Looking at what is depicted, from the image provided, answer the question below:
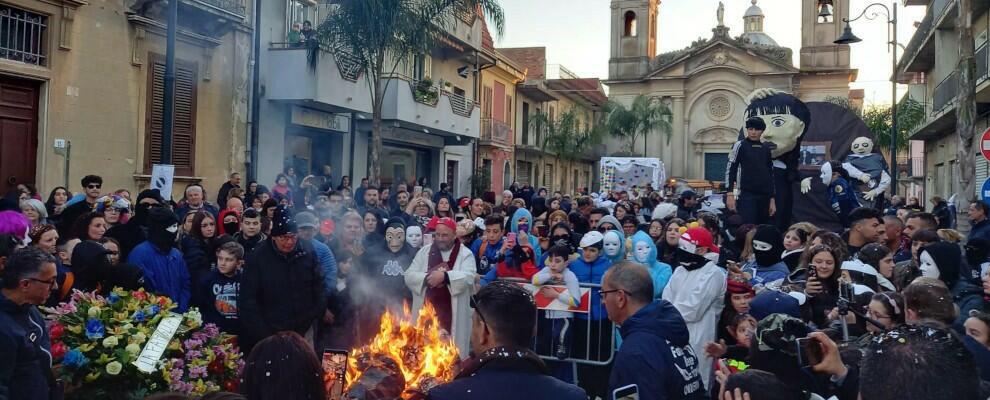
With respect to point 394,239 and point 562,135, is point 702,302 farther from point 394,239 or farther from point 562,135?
point 562,135

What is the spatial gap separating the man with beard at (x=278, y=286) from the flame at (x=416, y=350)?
57 cm

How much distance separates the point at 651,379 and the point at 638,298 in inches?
16.5

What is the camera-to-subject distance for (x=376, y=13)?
59.1 ft

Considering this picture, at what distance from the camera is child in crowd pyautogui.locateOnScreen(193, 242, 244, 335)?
6426 millimetres

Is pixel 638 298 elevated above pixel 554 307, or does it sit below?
above

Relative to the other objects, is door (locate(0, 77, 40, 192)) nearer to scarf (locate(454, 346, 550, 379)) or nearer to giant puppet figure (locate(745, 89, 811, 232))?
giant puppet figure (locate(745, 89, 811, 232))

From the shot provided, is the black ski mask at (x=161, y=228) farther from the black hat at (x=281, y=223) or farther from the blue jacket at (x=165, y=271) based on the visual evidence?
the black hat at (x=281, y=223)

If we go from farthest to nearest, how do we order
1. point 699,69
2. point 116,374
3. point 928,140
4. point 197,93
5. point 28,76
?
point 699,69 → point 928,140 → point 197,93 → point 28,76 → point 116,374

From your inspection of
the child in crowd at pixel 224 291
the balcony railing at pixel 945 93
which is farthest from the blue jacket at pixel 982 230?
the balcony railing at pixel 945 93

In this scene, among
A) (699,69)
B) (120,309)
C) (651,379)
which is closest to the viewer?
(651,379)

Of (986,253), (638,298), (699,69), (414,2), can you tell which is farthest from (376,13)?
(699,69)

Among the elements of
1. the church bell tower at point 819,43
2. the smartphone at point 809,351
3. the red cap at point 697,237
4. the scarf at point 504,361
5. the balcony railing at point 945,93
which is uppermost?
the church bell tower at point 819,43

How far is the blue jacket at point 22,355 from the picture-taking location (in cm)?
384

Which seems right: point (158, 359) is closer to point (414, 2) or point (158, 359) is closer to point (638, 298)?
point (638, 298)
